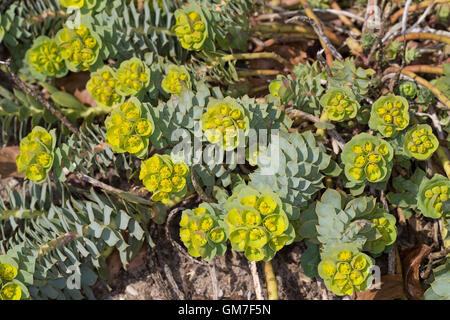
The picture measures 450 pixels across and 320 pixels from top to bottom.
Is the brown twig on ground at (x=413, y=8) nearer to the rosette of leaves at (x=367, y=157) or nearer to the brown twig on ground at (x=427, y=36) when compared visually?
the brown twig on ground at (x=427, y=36)

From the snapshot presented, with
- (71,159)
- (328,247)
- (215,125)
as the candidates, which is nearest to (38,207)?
(71,159)

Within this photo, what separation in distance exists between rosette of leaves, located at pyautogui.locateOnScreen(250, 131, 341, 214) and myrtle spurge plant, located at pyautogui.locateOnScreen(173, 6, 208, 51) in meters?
0.53

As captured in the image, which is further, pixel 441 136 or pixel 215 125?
pixel 441 136

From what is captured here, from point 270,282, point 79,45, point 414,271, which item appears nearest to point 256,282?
point 270,282

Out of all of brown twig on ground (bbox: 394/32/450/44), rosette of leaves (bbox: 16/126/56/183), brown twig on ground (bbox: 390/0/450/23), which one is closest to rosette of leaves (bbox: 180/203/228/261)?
rosette of leaves (bbox: 16/126/56/183)

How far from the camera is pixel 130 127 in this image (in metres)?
1.88

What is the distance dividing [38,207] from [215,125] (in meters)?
0.88

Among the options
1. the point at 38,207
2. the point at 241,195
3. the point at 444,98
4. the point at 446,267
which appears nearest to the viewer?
the point at 241,195

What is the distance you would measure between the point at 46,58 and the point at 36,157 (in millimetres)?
483

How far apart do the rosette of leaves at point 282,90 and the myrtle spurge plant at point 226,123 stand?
19 cm

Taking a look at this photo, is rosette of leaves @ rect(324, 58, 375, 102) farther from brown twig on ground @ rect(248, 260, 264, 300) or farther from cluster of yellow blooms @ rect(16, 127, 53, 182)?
cluster of yellow blooms @ rect(16, 127, 53, 182)

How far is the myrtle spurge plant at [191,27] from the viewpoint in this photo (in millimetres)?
2070

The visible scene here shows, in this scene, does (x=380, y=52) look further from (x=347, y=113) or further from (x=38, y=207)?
(x=38, y=207)

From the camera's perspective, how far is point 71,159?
2.02 metres
